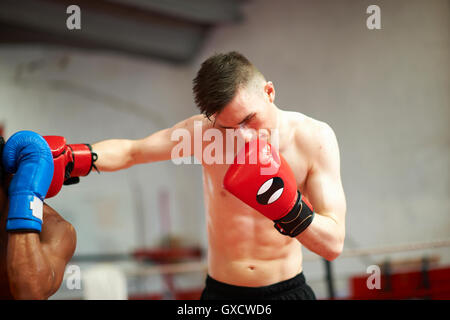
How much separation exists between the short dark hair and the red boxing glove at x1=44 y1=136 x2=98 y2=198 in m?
0.50

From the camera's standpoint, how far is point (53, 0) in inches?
206

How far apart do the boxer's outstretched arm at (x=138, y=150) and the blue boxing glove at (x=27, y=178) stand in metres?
0.50

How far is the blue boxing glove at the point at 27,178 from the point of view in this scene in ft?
3.49

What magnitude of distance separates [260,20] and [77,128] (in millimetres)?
3581

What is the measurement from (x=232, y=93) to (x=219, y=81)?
6 cm

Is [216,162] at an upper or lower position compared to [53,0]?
lower

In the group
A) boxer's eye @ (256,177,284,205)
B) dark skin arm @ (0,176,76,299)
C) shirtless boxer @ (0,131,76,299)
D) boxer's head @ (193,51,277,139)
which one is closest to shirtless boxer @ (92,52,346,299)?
boxer's head @ (193,51,277,139)

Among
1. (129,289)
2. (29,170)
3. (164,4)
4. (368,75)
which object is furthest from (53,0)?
(29,170)

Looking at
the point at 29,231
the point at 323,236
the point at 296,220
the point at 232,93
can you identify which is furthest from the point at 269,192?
the point at 29,231

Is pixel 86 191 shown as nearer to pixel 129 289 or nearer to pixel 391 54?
pixel 129 289

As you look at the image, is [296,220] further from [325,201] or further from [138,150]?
[138,150]

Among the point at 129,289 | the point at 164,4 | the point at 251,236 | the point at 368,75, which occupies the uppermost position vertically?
the point at 164,4

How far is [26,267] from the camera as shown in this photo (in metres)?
1.04

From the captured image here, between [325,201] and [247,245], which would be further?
[247,245]
